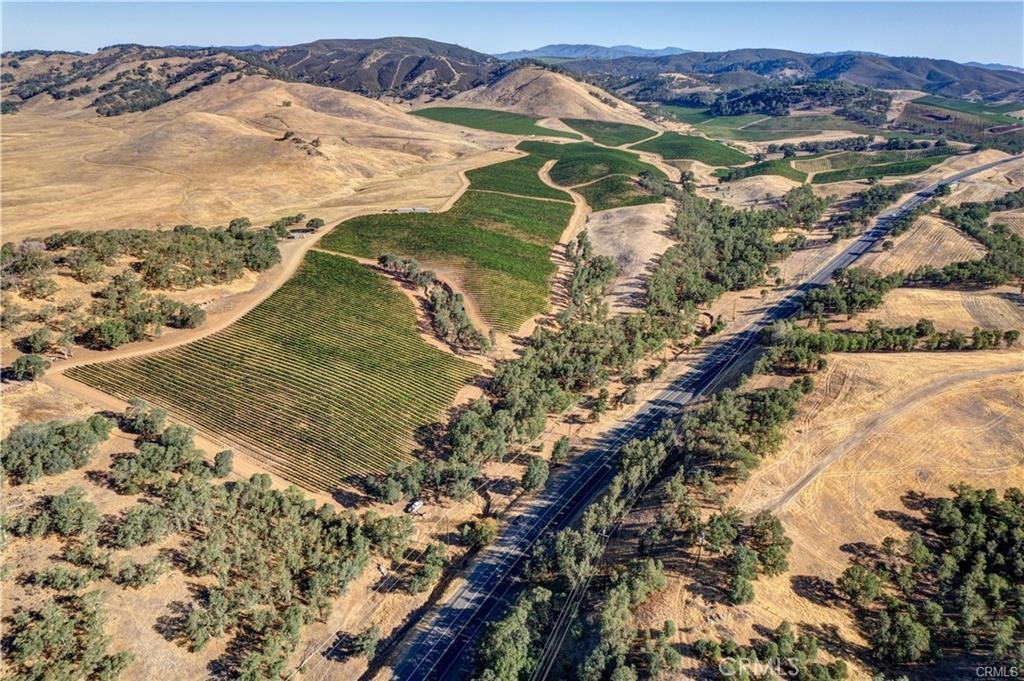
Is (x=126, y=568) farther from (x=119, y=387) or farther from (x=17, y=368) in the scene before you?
(x=17, y=368)

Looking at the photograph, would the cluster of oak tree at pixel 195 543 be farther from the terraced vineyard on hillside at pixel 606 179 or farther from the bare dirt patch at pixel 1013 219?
the bare dirt patch at pixel 1013 219

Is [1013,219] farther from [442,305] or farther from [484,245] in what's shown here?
[442,305]

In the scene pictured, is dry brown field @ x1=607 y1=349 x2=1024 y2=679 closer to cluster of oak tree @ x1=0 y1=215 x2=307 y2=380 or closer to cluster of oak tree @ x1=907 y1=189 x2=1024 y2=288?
cluster of oak tree @ x1=907 y1=189 x2=1024 y2=288

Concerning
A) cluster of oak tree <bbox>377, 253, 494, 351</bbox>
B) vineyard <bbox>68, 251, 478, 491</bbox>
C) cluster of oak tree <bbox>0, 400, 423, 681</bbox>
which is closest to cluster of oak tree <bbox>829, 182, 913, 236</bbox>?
cluster of oak tree <bbox>377, 253, 494, 351</bbox>

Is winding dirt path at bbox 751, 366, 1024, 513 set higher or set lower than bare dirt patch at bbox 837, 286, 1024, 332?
lower

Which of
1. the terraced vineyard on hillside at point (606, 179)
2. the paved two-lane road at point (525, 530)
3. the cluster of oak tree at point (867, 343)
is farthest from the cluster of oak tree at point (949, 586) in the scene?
the terraced vineyard on hillside at point (606, 179)

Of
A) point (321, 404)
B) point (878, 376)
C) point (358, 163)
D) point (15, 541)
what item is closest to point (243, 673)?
point (15, 541)
